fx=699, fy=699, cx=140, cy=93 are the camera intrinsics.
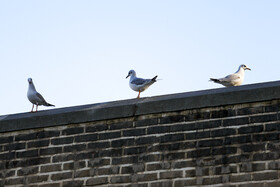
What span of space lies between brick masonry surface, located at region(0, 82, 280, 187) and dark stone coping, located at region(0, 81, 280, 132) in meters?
0.09

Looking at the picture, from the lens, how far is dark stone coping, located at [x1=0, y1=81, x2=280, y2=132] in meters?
12.1

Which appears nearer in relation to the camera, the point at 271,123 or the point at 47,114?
the point at 271,123

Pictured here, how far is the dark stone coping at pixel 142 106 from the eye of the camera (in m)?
12.1

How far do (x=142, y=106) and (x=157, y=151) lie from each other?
949mm

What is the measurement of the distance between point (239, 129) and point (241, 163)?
613 mm

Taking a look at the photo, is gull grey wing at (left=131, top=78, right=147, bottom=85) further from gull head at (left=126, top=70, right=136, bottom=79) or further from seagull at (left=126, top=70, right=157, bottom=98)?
gull head at (left=126, top=70, right=136, bottom=79)

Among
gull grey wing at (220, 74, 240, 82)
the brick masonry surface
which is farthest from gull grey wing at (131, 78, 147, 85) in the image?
the brick masonry surface

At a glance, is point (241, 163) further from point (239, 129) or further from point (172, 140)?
point (172, 140)

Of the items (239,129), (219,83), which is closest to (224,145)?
(239,129)

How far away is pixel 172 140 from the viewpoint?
1247 centimetres

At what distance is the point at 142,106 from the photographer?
1295cm

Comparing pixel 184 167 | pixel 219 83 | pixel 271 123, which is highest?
pixel 219 83

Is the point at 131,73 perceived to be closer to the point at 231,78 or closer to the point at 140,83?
the point at 140,83

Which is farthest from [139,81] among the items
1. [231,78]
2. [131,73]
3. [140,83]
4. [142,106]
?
[142,106]
